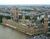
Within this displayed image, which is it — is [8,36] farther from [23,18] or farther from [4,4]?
[4,4]

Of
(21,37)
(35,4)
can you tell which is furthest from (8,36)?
(35,4)

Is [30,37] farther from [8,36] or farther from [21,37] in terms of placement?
[8,36]

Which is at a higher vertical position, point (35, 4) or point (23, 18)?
point (35, 4)

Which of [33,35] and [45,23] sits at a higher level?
[45,23]

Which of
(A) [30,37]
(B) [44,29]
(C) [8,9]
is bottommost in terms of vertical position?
(A) [30,37]
